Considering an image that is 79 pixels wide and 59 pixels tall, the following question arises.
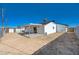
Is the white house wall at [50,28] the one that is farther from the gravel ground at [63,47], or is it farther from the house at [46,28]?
the gravel ground at [63,47]

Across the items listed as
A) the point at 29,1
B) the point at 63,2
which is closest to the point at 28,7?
the point at 29,1

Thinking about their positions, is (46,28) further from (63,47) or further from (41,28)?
(63,47)

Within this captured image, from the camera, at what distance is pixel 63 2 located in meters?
9.21

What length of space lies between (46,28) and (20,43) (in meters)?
0.62

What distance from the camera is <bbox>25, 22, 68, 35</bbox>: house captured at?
934 centimetres

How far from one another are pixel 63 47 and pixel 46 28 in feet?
1.72

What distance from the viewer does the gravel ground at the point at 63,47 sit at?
9.30 meters

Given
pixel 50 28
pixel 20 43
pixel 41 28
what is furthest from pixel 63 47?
pixel 20 43

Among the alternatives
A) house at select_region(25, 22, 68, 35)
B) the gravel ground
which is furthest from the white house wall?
the gravel ground

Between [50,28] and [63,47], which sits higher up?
[50,28]

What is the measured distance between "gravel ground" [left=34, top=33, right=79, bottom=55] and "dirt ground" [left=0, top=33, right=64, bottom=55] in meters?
0.10

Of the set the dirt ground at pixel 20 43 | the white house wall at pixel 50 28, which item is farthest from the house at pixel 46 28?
the dirt ground at pixel 20 43

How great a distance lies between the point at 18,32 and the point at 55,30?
76 cm

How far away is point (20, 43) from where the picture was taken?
369 inches
